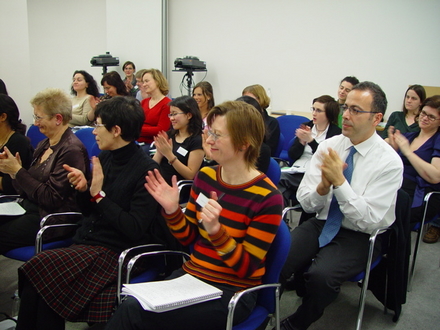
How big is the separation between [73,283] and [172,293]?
0.58 metres

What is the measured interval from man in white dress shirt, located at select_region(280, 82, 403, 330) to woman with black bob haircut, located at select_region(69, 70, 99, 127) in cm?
315

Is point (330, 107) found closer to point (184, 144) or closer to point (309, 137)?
point (309, 137)

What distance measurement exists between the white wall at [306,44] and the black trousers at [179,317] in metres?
4.07

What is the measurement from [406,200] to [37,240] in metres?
1.92

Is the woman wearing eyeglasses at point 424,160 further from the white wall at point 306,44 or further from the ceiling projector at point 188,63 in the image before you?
the ceiling projector at point 188,63

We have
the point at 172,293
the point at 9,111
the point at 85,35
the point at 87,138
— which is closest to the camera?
the point at 172,293

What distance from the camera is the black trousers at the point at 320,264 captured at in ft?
6.09

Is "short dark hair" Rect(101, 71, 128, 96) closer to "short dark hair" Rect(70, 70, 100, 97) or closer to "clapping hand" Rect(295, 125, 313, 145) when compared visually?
"short dark hair" Rect(70, 70, 100, 97)

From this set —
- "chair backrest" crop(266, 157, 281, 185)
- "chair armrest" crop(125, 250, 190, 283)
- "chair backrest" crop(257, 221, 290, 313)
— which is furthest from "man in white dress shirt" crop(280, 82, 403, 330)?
"chair armrest" crop(125, 250, 190, 283)

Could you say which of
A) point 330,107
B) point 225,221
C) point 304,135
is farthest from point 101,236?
point 330,107

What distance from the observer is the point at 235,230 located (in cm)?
146

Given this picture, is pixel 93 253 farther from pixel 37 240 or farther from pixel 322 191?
pixel 322 191

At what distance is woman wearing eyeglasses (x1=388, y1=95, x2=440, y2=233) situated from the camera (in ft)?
8.71

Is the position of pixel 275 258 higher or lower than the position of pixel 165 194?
lower
